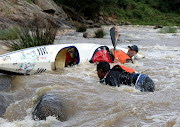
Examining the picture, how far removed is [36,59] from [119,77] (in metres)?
2.11

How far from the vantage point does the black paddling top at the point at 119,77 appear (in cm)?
360

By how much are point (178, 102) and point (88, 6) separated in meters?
27.0

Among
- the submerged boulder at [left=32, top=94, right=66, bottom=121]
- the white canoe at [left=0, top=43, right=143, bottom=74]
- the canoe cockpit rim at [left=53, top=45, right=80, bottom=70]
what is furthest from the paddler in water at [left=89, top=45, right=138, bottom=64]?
the submerged boulder at [left=32, top=94, right=66, bottom=121]

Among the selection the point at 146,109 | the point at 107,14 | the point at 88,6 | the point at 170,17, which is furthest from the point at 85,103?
the point at 170,17

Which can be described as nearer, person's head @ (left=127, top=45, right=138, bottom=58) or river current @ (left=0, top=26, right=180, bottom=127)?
river current @ (left=0, top=26, right=180, bottom=127)

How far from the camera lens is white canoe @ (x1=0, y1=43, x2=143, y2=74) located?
4562 millimetres

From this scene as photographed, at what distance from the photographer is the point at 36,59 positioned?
499cm

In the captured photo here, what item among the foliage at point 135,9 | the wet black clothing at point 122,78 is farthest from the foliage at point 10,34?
the foliage at point 135,9

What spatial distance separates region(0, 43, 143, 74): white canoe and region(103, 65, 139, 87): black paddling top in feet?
6.23

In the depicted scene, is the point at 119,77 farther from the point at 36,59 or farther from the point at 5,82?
the point at 36,59

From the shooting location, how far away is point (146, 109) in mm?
2986

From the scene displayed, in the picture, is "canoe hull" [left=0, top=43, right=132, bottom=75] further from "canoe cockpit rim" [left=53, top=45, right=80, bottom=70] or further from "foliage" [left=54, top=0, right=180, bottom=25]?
"foliage" [left=54, top=0, right=180, bottom=25]

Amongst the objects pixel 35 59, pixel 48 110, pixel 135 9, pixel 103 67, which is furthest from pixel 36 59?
pixel 135 9

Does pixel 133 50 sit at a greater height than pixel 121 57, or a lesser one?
greater
